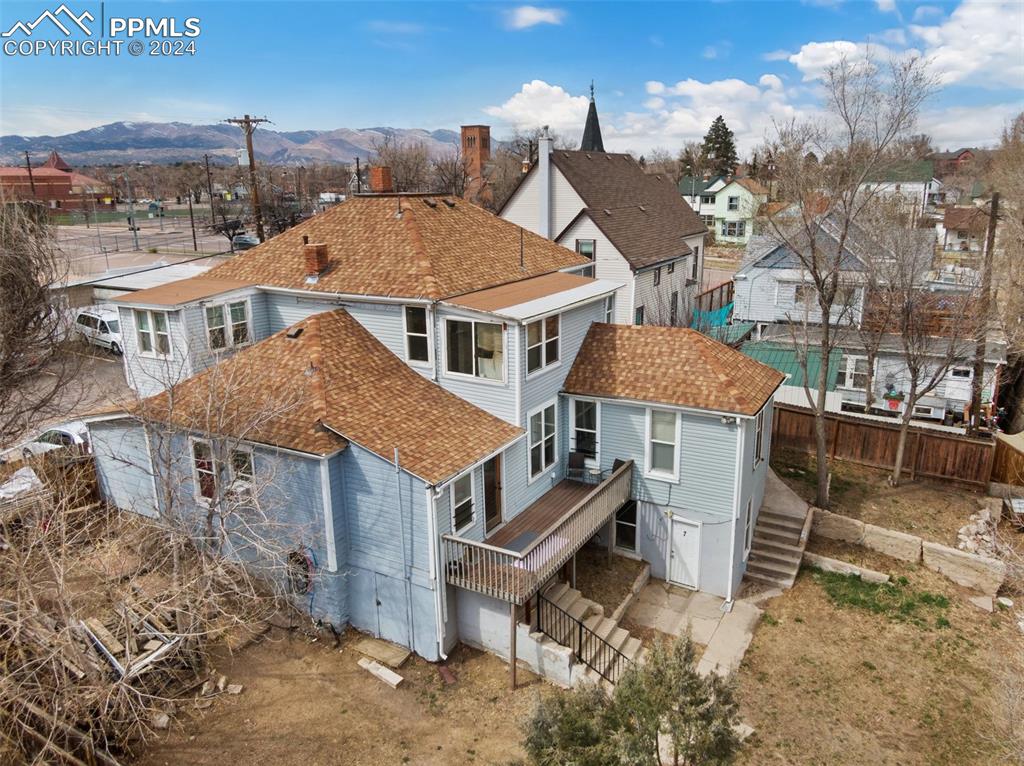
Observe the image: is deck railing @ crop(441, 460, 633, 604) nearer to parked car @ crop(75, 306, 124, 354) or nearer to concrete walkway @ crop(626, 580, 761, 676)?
concrete walkway @ crop(626, 580, 761, 676)

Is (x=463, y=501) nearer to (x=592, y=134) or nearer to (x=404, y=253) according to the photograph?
(x=404, y=253)

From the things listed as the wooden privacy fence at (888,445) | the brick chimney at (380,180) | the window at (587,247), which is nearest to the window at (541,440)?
the wooden privacy fence at (888,445)

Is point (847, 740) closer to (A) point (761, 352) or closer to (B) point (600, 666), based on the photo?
(B) point (600, 666)

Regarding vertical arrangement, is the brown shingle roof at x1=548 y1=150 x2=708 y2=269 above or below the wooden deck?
above

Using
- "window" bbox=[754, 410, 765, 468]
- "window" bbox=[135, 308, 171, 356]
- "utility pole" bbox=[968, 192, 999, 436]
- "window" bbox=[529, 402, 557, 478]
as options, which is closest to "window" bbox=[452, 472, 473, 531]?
"window" bbox=[529, 402, 557, 478]

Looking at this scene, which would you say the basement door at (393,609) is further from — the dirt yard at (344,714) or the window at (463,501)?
the window at (463,501)

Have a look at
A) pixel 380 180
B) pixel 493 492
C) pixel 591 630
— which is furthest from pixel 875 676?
pixel 380 180

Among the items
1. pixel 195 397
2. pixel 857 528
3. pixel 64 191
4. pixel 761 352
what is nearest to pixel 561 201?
pixel 761 352
